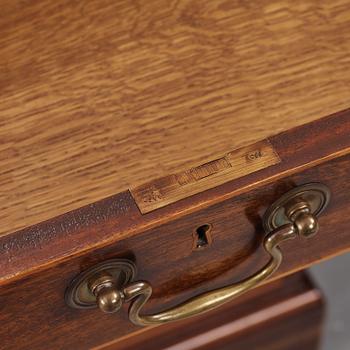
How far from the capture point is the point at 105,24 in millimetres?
725

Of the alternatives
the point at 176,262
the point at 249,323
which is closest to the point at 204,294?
the point at 176,262

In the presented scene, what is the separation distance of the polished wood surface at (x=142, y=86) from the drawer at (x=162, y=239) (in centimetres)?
2

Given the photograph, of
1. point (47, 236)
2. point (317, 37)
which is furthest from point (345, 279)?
point (47, 236)

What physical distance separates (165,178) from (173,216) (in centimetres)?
3

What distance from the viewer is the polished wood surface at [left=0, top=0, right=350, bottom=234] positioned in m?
0.64

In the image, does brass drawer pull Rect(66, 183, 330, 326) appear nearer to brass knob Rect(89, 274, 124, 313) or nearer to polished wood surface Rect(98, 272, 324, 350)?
brass knob Rect(89, 274, 124, 313)

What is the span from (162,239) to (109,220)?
0.18ft

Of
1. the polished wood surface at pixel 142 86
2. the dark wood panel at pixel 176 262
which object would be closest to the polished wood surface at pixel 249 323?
the dark wood panel at pixel 176 262

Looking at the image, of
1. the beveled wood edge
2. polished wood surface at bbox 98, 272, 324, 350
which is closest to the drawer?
the beveled wood edge

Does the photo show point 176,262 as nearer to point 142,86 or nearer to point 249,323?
point 142,86

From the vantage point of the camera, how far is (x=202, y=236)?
691mm

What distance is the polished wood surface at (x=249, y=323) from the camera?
1021 millimetres

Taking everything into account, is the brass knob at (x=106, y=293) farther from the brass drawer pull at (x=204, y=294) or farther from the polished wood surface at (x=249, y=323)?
the polished wood surface at (x=249, y=323)

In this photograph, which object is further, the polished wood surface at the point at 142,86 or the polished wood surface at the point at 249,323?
the polished wood surface at the point at 249,323
